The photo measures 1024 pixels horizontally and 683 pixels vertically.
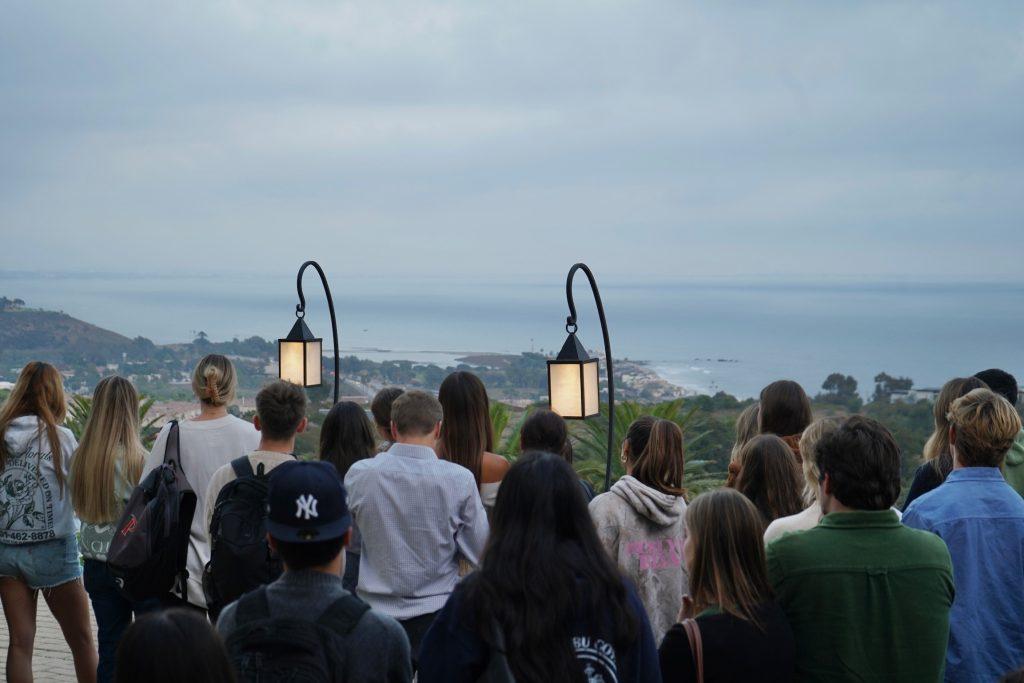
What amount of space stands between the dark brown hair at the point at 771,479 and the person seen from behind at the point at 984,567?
466 mm

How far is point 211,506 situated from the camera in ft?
12.8

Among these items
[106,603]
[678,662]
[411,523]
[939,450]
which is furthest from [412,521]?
[939,450]

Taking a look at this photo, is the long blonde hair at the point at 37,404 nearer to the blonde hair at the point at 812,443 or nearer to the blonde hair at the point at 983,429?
the blonde hair at the point at 812,443

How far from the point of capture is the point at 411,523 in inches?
144

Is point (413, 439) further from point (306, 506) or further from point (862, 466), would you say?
point (862, 466)

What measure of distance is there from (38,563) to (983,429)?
13.7ft

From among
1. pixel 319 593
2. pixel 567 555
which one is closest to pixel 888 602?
pixel 567 555

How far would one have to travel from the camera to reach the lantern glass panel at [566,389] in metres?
6.54

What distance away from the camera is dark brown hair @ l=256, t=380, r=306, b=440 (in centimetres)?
393

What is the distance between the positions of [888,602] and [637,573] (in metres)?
1.19

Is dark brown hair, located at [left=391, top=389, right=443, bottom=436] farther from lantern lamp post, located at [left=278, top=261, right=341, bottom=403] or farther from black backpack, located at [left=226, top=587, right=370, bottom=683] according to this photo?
lantern lamp post, located at [left=278, top=261, right=341, bottom=403]

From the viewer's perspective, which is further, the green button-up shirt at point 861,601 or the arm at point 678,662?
the green button-up shirt at point 861,601

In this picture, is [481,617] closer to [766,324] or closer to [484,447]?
[484,447]

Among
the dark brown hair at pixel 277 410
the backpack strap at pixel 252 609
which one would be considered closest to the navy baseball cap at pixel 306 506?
the backpack strap at pixel 252 609
